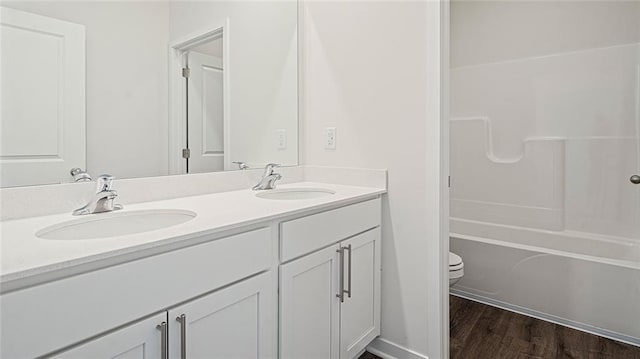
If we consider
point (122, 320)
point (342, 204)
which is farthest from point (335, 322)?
point (122, 320)

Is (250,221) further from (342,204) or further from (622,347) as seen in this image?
(622,347)

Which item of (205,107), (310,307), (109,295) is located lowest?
(310,307)

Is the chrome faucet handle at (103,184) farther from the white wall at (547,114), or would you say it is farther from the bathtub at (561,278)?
the white wall at (547,114)

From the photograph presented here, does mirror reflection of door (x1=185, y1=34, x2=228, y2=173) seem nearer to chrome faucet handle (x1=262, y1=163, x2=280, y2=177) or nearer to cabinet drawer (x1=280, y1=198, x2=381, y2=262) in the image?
chrome faucet handle (x1=262, y1=163, x2=280, y2=177)

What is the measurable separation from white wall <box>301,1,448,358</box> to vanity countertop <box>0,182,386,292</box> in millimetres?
406

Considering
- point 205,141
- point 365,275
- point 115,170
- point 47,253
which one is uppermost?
point 205,141

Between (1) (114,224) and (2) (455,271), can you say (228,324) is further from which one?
(2) (455,271)

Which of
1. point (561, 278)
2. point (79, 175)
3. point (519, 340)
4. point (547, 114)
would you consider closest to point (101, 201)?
point (79, 175)

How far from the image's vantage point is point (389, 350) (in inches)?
64.4

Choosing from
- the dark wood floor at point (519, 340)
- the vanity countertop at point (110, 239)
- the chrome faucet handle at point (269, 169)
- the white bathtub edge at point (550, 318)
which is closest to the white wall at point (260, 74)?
the chrome faucet handle at point (269, 169)

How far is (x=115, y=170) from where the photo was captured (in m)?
1.22

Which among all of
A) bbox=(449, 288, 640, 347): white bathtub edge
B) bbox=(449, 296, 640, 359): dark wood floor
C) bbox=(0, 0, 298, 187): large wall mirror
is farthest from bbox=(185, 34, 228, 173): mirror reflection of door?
bbox=(449, 288, 640, 347): white bathtub edge

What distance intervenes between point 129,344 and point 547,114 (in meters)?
2.70

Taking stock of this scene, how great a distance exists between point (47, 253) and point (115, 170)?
0.62 metres
